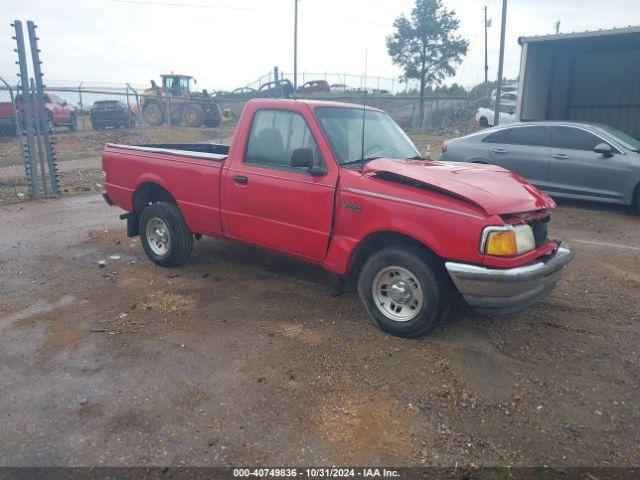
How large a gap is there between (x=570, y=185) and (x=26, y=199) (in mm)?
10128

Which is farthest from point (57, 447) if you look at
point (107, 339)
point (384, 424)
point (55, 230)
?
point (55, 230)

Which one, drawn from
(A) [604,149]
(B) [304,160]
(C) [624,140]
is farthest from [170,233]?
(C) [624,140]

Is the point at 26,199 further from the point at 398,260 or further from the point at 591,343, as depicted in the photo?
the point at 591,343

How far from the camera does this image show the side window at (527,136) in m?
9.14

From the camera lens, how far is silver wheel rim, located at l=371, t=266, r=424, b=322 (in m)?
4.00

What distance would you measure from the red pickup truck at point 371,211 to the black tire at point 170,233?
14 mm

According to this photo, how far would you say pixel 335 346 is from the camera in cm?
404

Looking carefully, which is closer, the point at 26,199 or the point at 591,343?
the point at 591,343

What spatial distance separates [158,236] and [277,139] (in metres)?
2.03

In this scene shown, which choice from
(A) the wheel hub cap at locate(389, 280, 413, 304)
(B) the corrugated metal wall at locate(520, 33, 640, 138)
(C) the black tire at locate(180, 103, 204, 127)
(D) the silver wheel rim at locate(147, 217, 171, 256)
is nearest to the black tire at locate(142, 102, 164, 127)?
(C) the black tire at locate(180, 103, 204, 127)

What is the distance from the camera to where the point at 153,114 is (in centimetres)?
2644

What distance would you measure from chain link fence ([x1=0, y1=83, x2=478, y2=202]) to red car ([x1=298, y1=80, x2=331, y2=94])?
12.4 feet

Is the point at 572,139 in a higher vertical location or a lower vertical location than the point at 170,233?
higher

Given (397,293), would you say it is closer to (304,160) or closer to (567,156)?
(304,160)
